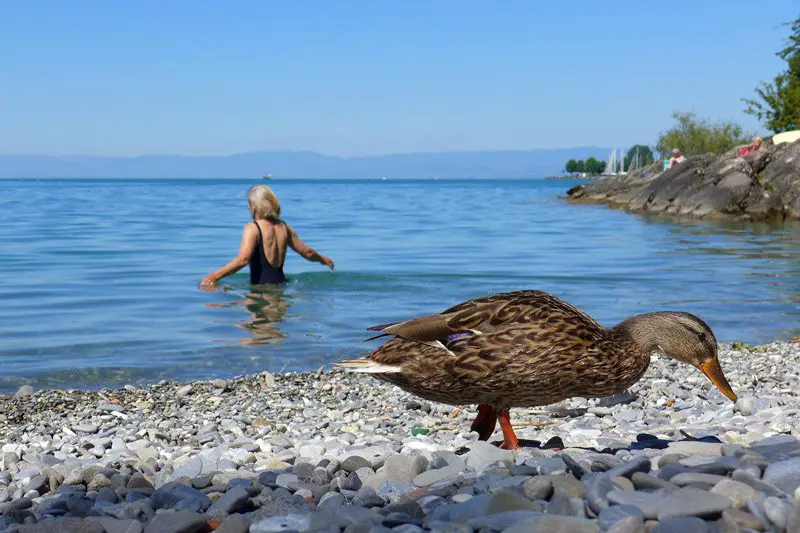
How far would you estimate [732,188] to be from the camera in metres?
41.9

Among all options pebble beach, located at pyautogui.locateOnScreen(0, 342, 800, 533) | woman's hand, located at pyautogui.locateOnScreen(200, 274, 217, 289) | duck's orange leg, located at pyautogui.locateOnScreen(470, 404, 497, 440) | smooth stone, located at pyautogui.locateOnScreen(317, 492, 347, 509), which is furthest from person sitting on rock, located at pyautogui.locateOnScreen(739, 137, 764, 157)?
smooth stone, located at pyautogui.locateOnScreen(317, 492, 347, 509)

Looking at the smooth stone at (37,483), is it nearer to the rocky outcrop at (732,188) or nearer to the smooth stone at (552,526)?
the smooth stone at (552,526)

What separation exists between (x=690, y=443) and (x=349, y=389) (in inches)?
170

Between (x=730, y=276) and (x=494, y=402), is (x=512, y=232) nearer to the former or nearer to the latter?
(x=730, y=276)

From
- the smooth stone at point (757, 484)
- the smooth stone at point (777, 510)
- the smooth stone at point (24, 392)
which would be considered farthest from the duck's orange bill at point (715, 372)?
the smooth stone at point (24, 392)

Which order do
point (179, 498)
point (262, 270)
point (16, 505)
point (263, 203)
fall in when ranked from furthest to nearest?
point (262, 270)
point (263, 203)
point (16, 505)
point (179, 498)

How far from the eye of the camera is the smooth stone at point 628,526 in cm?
309

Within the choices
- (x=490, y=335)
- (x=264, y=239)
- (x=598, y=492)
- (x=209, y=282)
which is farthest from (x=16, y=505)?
(x=264, y=239)

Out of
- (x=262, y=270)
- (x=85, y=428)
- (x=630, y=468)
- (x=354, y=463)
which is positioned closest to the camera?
(x=630, y=468)

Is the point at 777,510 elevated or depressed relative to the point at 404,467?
elevated

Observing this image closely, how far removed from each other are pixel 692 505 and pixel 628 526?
0.32 metres

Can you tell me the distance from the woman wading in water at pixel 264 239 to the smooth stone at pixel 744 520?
10827 mm

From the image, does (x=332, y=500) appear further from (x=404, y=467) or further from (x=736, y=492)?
(x=736, y=492)

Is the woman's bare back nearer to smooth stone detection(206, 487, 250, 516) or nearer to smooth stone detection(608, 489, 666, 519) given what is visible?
smooth stone detection(206, 487, 250, 516)
